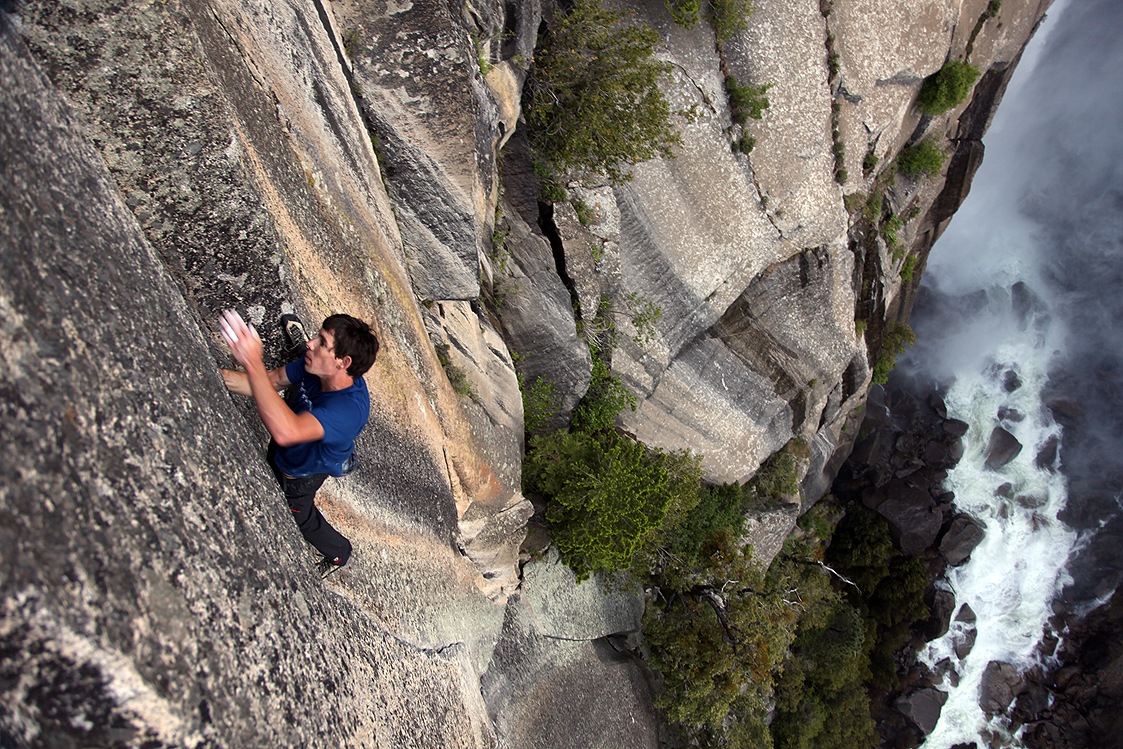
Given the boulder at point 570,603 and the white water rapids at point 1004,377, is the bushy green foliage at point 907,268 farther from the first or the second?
the boulder at point 570,603

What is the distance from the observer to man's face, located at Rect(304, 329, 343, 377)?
3221 millimetres

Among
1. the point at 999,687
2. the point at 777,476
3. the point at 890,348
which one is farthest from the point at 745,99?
the point at 999,687

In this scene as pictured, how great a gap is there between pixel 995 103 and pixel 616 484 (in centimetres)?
1418

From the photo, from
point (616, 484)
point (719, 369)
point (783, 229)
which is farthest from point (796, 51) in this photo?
point (616, 484)

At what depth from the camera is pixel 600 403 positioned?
10.7 m

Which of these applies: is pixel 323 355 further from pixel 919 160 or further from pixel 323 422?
pixel 919 160

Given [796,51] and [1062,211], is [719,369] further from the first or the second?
[1062,211]

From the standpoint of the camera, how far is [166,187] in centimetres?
309

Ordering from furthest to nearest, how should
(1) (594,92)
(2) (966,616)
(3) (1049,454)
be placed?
(3) (1049,454) → (2) (966,616) → (1) (594,92)

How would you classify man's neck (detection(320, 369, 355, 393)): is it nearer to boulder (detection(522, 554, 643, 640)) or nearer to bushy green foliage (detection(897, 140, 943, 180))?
boulder (detection(522, 554, 643, 640))

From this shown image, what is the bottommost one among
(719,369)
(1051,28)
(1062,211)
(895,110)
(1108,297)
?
(1108,297)

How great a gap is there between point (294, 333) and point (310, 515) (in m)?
1.10

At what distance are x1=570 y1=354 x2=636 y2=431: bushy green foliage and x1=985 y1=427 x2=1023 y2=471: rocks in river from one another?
1699 cm

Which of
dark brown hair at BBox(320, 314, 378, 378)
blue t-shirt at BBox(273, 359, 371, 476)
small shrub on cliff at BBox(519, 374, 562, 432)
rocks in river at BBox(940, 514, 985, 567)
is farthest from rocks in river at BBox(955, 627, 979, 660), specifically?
dark brown hair at BBox(320, 314, 378, 378)
